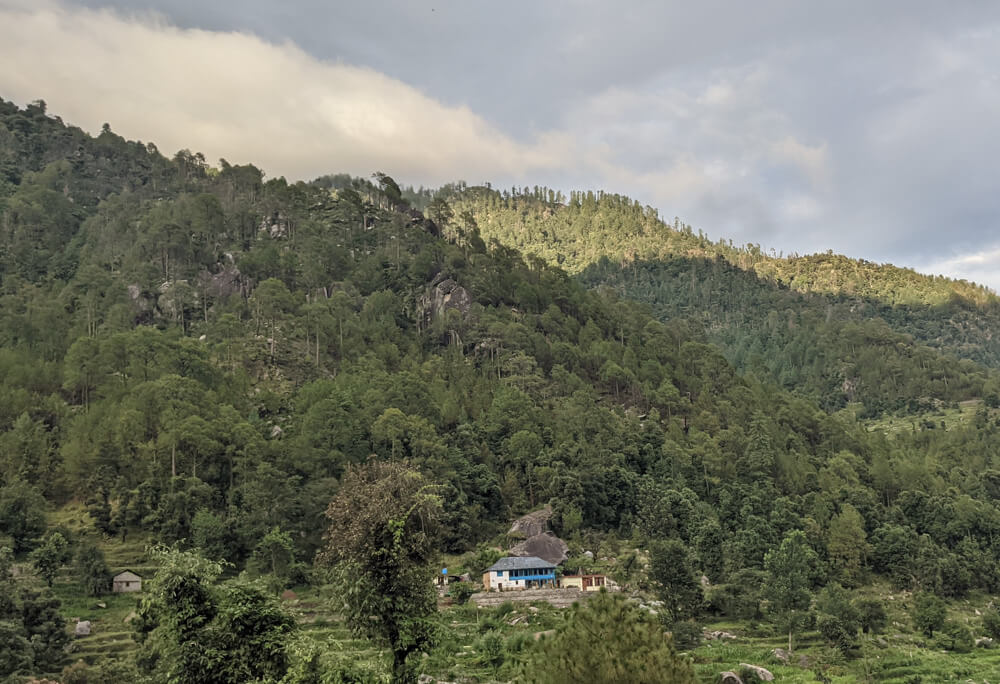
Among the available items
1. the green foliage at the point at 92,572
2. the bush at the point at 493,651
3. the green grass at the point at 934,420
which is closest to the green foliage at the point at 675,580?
the bush at the point at 493,651

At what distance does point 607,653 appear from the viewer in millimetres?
16469

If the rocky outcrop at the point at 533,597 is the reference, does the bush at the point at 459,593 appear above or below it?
above

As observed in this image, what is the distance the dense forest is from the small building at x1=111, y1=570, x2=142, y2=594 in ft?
13.7

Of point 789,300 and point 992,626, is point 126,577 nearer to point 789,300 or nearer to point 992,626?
point 992,626

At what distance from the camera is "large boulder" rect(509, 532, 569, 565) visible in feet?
168

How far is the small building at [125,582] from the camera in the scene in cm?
4125

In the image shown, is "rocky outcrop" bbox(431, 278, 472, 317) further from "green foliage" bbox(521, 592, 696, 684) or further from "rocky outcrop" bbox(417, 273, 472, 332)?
"green foliage" bbox(521, 592, 696, 684)

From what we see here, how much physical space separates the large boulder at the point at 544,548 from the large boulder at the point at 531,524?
0.90 metres

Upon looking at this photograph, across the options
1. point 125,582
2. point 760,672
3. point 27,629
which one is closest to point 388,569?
point 760,672

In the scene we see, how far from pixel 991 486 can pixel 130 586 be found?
8486 cm

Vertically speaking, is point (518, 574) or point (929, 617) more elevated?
point (518, 574)

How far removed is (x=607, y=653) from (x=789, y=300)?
5751 inches

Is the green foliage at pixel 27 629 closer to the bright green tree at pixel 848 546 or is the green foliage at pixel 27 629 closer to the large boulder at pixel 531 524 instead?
the large boulder at pixel 531 524

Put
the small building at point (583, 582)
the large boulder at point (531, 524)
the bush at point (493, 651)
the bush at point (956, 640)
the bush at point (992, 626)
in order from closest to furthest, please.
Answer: the bush at point (493, 651) < the bush at point (956, 640) < the bush at point (992, 626) < the small building at point (583, 582) < the large boulder at point (531, 524)
